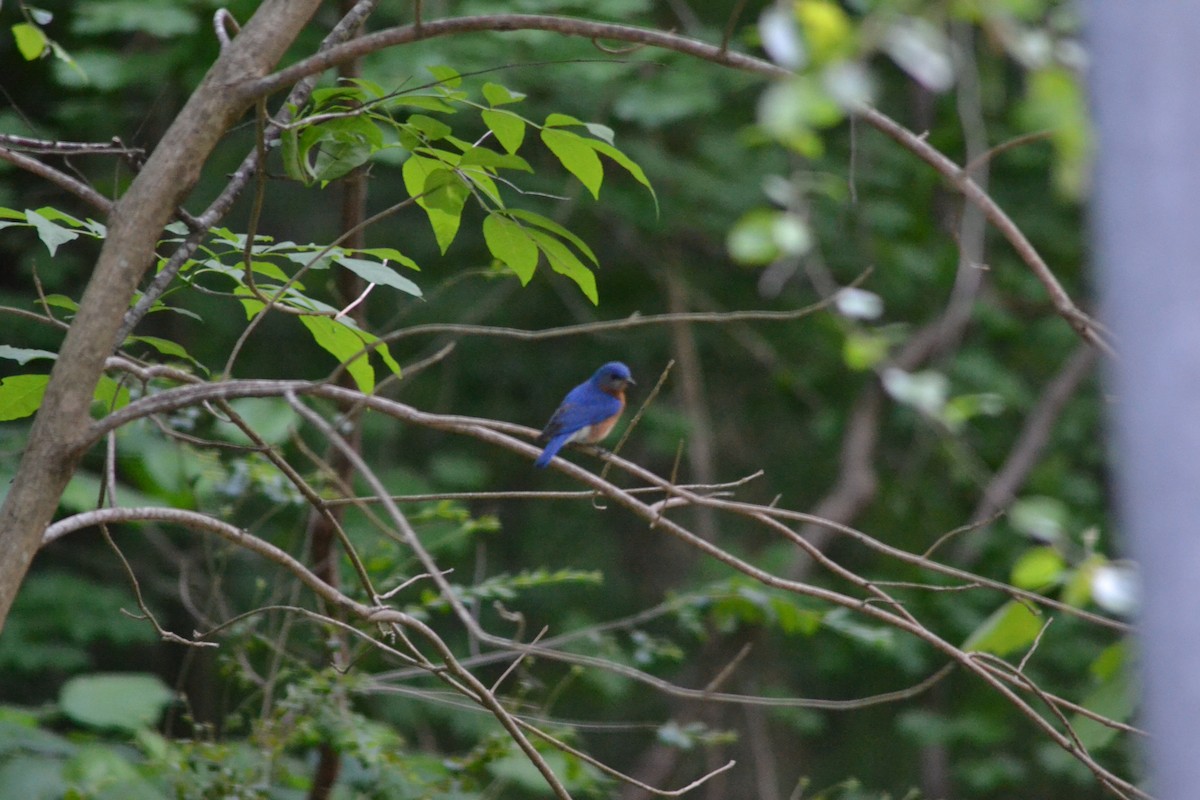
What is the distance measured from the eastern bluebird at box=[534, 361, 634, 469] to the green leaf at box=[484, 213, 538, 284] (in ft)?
7.29

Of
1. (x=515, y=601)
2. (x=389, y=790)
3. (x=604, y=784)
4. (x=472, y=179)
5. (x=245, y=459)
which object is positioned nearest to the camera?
(x=472, y=179)

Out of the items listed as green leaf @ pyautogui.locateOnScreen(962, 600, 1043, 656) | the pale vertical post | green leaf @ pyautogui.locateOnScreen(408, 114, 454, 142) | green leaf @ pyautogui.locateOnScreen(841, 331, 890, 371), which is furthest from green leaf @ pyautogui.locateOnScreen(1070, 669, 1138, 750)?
green leaf @ pyautogui.locateOnScreen(841, 331, 890, 371)

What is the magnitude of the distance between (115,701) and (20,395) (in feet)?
6.27

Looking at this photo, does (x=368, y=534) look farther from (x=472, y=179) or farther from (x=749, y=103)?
(x=472, y=179)

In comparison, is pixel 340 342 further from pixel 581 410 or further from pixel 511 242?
pixel 581 410

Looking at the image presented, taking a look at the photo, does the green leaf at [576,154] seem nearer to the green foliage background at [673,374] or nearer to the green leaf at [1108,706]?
the green leaf at [1108,706]

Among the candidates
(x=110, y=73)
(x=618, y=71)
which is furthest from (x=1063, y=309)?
(x=110, y=73)

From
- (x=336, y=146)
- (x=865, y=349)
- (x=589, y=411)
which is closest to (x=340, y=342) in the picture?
(x=336, y=146)

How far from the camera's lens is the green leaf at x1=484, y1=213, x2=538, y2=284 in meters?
1.71

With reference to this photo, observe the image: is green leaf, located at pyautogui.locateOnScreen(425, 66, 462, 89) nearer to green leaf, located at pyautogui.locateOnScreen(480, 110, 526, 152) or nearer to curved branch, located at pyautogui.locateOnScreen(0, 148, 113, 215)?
green leaf, located at pyautogui.locateOnScreen(480, 110, 526, 152)

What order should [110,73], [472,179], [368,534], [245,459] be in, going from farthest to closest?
[368,534] < [110,73] < [245,459] < [472,179]

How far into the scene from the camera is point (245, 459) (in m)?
3.36

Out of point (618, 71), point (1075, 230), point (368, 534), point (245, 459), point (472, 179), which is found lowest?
point (368, 534)

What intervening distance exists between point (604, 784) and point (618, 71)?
299cm
